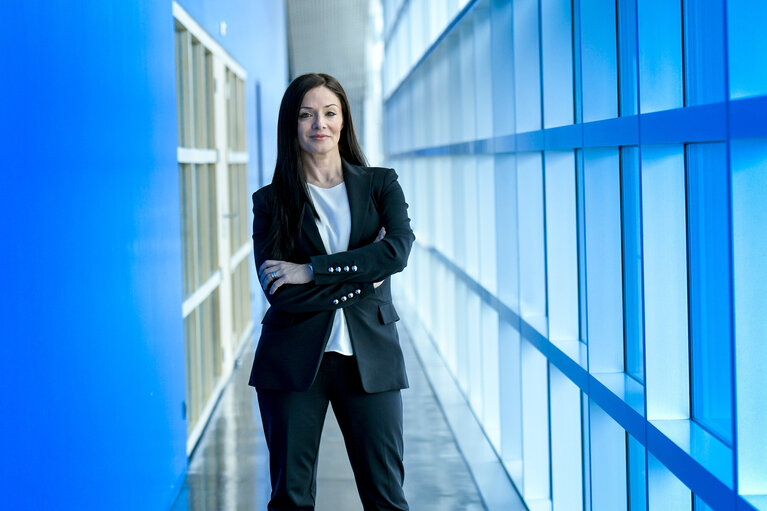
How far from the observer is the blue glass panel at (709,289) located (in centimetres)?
204

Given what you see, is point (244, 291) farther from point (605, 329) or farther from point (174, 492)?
point (605, 329)

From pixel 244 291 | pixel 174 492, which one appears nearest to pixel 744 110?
pixel 174 492

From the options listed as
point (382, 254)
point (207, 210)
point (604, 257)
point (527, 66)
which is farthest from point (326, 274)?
point (207, 210)

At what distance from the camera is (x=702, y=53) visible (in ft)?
6.95

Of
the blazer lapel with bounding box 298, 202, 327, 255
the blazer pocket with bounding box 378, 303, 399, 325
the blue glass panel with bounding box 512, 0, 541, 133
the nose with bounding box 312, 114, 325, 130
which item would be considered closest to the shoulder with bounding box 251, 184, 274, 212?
the blazer lapel with bounding box 298, 202, 327, 255

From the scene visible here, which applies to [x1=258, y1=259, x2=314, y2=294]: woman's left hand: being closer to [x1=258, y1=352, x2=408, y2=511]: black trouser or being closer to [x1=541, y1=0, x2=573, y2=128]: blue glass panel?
[x1=258, y1=352, x2=408, y2=511]: black trouser

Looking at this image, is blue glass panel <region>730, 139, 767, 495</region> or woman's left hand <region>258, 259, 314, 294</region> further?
woman's left hand <region>258, 259, 314, 294</region>

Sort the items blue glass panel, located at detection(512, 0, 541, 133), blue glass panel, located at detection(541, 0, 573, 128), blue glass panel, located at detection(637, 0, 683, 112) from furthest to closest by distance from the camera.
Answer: blue glass panel, located at detection(512, 0, 541, 133) < blue glass panel, located at detection(541, 0, 573, 128) < blue glass panel, located at detection(637, 0, 683, 112)

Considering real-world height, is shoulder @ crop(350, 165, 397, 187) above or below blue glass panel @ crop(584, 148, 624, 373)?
above

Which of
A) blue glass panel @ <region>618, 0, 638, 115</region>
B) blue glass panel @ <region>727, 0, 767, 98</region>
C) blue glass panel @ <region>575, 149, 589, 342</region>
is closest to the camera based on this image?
blue glass panel @ <region>727, 0, 767, 98</region>

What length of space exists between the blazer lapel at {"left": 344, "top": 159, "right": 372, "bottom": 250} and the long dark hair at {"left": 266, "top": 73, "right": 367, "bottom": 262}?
130 millimetres

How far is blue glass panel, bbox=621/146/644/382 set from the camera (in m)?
2.62

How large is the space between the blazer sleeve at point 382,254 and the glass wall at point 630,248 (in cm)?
53

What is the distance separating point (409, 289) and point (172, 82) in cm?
707
